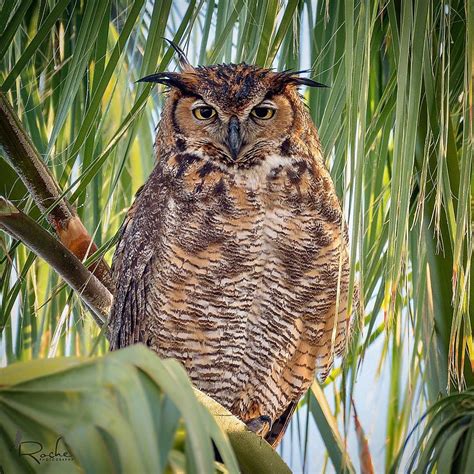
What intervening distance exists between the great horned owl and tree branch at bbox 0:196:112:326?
0.18 metres

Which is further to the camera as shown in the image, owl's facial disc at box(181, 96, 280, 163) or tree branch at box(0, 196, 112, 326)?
owl's facial disc at box(181, 96, 280, 163)

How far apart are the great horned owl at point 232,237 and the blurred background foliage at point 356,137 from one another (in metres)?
0.09

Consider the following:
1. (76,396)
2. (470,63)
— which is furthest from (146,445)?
(470,63)

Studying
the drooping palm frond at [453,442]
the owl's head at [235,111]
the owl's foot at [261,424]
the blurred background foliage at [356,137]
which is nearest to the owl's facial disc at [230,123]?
the owl's head at [235,111]

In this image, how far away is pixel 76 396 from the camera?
832mm

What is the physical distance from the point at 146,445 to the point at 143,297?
1390 mm

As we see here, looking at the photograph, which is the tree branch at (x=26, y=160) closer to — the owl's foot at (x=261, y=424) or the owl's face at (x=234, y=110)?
the owl's face at (x=234, y=110)

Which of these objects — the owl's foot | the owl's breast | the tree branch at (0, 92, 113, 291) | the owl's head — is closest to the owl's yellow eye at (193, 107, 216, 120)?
the owl's head

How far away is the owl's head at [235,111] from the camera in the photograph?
2100 millimetres

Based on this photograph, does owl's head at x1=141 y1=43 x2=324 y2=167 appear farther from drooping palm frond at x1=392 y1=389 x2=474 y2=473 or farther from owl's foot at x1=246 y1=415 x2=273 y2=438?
drooping palm frond at x1=392 y1=389 x2=474 y2=473

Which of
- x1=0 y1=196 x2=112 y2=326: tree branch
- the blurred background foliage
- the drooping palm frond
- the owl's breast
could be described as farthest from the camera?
the owl's breast

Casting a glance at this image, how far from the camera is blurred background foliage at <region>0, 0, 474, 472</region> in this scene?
146cm

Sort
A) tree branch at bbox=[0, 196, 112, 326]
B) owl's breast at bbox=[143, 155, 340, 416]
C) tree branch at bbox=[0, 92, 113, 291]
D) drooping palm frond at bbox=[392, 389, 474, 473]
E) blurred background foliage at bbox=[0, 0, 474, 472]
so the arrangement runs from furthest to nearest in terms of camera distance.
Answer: owl's breast at bbox=[143, 155, 340, 416]
tree branch at bbox=[0, 92, 113, 291]
tree branch at bbox=[0, 196, 112, 326]
blurred background foliage at bbox=[0, 0, 474, 472]
drooping palm frond at bbox=[392, 389, 474, 473]

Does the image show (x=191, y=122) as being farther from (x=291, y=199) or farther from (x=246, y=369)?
(x=246, y=369)
